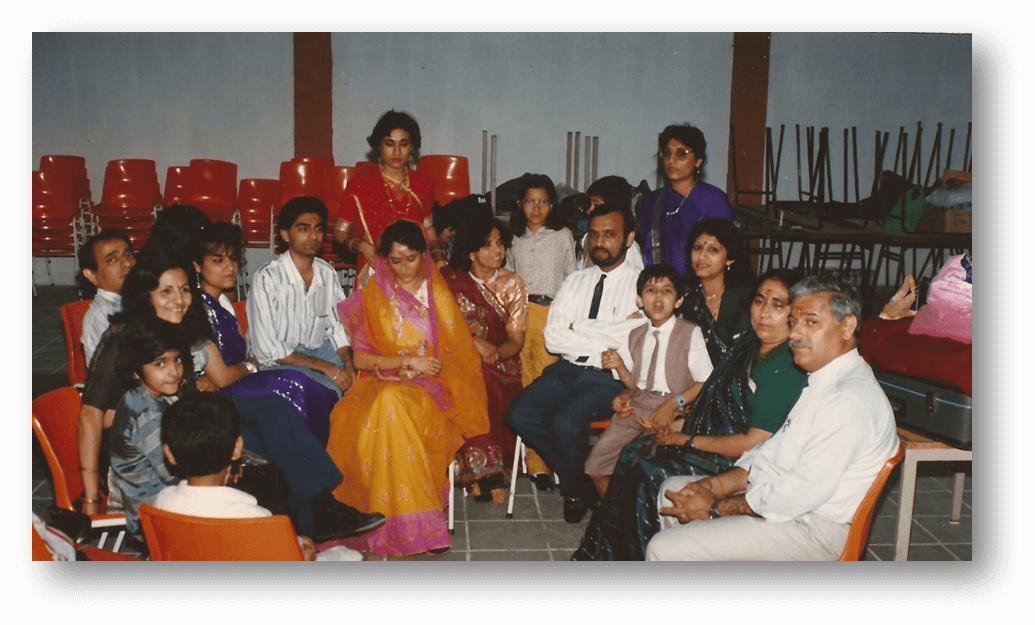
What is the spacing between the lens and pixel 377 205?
450cm

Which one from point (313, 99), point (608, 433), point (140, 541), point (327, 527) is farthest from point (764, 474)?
point (313, 99)

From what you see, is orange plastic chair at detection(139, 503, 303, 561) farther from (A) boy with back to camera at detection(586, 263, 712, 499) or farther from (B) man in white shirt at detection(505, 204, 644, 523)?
(B) man in white shirt at detection(505, 204, 644, 523)

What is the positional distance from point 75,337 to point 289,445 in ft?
3.82

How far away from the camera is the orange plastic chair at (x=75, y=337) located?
145 inches

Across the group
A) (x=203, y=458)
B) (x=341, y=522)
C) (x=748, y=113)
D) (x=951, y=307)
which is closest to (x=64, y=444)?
(x=203, y=458)

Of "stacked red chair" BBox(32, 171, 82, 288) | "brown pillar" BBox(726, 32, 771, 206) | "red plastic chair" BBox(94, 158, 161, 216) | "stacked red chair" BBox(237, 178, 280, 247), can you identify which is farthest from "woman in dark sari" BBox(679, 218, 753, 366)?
"stacked red chair" BBox(32, 171, 82, 288)

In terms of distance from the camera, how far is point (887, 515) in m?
3.89

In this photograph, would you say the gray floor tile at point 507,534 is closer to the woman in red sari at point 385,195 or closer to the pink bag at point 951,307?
the woman in red sari at point 385,195

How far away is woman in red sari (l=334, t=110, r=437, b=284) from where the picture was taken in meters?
4.45

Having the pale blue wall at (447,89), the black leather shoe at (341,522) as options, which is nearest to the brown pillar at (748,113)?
the pale blue wall at (447,89)

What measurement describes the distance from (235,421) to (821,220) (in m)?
5.98

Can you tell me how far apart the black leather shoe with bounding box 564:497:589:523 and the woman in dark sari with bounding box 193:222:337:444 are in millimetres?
1060

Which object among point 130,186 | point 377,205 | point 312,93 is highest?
point 312,93

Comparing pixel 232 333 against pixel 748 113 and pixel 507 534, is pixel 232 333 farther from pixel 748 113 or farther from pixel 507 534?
pixel 748 113
